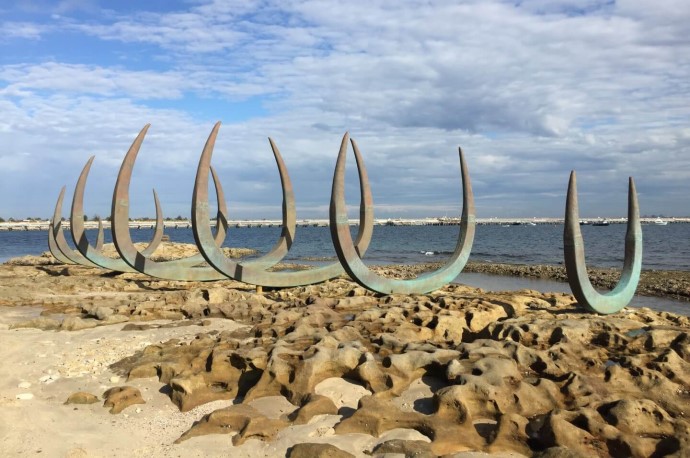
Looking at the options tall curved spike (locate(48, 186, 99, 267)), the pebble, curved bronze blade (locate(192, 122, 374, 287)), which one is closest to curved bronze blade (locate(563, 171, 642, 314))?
curved bronze blade (locate(192, 122, 374, 287))

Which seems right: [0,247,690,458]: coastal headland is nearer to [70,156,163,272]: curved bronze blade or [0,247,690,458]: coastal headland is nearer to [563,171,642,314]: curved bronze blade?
[563,171,642,314]: curved bronze blade

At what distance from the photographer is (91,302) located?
8875 millimetres

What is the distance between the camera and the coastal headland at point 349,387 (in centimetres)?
373

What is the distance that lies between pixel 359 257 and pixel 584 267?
3299 mm

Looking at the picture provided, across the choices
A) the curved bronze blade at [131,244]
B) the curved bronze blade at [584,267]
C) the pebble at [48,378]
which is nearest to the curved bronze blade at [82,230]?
the curved bronze blade at [131,244]

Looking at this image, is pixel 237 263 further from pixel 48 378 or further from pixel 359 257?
pixel 48 378

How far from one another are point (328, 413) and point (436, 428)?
34.0 inches

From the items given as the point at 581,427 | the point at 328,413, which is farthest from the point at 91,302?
the point at 581,427

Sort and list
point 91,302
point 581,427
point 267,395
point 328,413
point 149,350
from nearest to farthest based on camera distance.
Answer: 1. point 581,427
2. point 328,413
3. point 267,395
4. point 149,350
5. point 91,302

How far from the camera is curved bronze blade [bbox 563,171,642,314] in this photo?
7.27m

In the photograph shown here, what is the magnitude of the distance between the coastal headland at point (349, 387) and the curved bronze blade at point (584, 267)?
900 mm

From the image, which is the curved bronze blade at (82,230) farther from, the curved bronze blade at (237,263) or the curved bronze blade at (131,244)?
the curved bronze blade at (237,263)

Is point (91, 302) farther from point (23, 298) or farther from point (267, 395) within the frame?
point (267, 395)

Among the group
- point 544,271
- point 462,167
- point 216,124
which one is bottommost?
point 544,271
